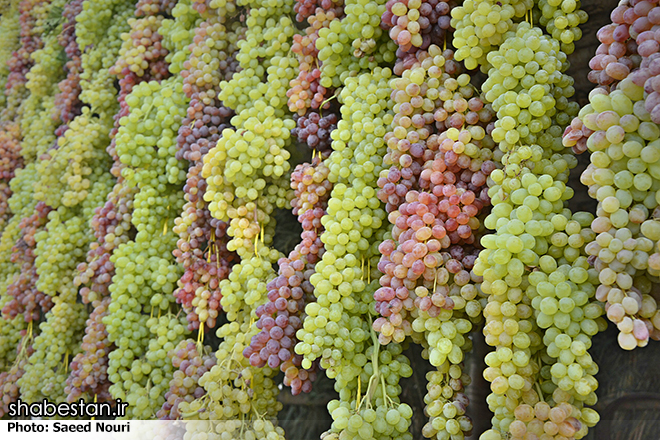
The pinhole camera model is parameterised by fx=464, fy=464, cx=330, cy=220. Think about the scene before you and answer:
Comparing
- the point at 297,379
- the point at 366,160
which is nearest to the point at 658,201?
the point at 366,160

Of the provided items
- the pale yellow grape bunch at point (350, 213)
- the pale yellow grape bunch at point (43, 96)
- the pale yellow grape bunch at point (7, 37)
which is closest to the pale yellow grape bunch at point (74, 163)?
the pale yellow grape bunch at point (43, 96)

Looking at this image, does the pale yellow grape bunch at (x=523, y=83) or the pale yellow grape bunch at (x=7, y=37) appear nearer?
the pale yellow grape bunch at (x=523, y=83)

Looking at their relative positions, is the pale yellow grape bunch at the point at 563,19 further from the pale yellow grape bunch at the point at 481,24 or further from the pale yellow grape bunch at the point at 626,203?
the pale yellow grape bunch at the point at 626,203

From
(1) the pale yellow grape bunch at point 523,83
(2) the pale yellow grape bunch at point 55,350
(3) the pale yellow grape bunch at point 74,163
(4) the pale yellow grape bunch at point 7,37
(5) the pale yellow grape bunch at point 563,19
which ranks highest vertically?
(5) the pale yellow grape bunch at point 563,19

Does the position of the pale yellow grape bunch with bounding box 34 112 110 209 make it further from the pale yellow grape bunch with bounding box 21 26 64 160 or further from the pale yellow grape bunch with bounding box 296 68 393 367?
the pale yellow grape bunch with bounding box 296 68 393 367

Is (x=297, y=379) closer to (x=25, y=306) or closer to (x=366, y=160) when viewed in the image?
(x=366, y=160)

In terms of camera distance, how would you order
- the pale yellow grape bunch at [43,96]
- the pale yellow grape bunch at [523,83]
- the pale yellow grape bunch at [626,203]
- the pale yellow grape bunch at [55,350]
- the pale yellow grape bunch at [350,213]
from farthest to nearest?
the pale yellow grape bunch at [43,96]
the pale yellow grape bunch at [55,350]
the pale yellow grape bunch at [350,213]
the pale yellow grape bunch at [523,83]
the pale yellow grape bunch at [626,203]
